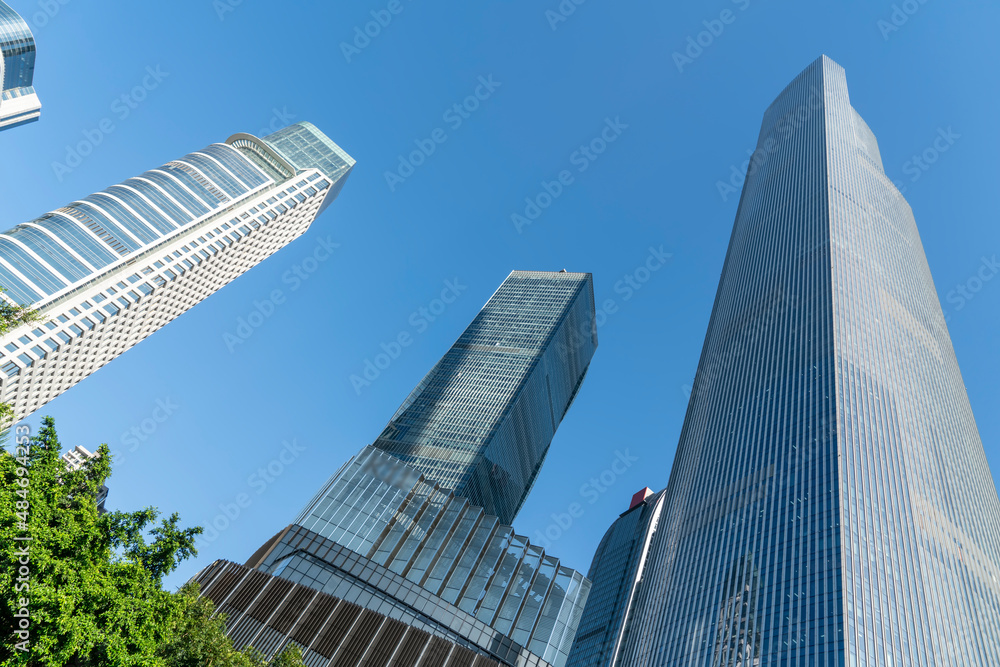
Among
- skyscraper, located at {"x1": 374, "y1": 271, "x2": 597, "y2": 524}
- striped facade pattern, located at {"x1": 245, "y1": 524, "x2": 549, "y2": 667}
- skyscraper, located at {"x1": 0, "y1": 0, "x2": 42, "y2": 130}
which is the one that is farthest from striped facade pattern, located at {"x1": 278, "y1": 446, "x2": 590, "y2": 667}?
skyscraper, located at {"x1": 0, "y1": 0, "x2": 42, "y2": 130}

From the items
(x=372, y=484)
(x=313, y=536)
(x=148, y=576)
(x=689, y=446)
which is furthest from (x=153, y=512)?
(x=689, y=446)

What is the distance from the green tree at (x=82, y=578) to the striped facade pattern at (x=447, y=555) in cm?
3719

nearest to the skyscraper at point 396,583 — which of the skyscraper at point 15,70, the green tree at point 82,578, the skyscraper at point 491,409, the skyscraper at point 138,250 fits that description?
the green tree at point 82,578

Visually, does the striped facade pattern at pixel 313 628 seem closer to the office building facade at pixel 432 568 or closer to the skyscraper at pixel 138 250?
the office building facade at pixel 432 568

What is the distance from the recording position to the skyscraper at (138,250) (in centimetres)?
8969

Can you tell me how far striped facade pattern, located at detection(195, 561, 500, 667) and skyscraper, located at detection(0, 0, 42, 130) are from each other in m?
167

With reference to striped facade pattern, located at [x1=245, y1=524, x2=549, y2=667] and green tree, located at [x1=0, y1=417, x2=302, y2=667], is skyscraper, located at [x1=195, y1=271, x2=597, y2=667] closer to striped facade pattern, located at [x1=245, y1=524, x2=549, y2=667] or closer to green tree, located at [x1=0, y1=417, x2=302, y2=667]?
striped facade pattern, located at [x1=245, y1=524, x2=549, y2=667]

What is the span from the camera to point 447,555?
219ft

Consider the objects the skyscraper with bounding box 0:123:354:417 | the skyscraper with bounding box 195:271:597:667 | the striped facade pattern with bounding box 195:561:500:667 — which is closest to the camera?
the striped facade pattern with bounding box 195:561:500:667

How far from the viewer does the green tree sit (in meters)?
Result: 18.1

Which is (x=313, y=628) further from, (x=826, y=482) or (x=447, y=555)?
(x=826, y=482)

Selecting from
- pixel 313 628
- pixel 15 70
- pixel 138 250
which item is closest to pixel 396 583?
pixel 313 628

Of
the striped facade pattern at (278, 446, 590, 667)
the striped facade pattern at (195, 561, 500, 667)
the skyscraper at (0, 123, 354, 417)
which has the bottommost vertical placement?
the striped facade pattern at (195, 561, 500, 667)

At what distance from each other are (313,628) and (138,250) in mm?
90801
